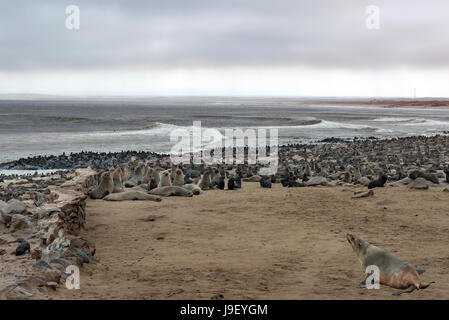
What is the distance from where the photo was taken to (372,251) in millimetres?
5770

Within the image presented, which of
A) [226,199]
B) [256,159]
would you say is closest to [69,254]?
[226,199]

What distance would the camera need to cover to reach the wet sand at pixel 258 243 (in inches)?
205

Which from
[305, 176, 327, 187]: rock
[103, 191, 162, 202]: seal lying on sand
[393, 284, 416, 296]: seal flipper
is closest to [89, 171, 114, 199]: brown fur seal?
[103, 191, 162, 202]: seal lying on sand

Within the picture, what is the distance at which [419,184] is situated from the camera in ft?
39.2

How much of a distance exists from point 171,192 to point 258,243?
4.81 m

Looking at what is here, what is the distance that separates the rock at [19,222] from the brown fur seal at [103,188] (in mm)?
3528

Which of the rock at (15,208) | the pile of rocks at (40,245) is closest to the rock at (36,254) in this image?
the pile of rocks at (40,245)

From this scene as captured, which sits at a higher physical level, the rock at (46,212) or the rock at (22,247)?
the rock at (46,212)

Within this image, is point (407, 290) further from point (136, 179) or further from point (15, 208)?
point (136, 179)

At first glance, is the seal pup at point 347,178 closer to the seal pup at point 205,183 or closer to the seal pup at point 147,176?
the seal pup at point 205,183

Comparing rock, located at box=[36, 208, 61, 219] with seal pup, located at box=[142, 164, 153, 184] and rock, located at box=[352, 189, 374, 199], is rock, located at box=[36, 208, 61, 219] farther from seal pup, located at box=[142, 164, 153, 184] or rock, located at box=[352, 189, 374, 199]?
rock, located at box=[352, 189, 374, 199]
